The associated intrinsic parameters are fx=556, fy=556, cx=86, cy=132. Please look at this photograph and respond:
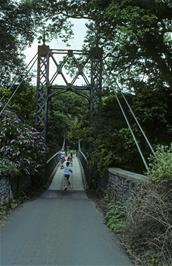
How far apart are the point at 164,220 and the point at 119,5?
10.7 meters

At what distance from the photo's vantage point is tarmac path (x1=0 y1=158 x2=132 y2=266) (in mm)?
9500

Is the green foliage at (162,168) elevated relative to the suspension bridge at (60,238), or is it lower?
elevated

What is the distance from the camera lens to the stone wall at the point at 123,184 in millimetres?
13630

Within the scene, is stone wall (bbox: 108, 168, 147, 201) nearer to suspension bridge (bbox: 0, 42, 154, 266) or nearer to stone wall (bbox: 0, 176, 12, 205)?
suspension bridge (bbox: 0, 42, 154, 266)

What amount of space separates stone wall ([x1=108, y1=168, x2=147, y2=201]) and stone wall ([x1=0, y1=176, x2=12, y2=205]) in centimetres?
360

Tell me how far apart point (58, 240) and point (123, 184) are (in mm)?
4781

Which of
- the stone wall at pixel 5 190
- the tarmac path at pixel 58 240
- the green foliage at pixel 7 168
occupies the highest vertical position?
the green foliage at pixel 7 168

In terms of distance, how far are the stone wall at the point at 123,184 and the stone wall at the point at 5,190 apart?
3.60 metres

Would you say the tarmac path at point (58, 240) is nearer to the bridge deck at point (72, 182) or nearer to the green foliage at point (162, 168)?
the green foliage at point (162, 168)

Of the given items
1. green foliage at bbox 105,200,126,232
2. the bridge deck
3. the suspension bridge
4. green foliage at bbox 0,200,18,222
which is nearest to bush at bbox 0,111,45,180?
green foliage at bbox 0,200,18,222

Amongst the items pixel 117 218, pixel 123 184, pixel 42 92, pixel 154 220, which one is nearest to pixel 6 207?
pixel 123 184

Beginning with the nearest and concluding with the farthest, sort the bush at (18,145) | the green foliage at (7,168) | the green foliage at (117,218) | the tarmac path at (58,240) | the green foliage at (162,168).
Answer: the tarmac path at (58,240) < the green foliage at (162,168) < the green foliage at (117,218) < the green foliage at (7,168) < the bush at (18,145)

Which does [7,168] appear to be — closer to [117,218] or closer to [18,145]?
[18,145]

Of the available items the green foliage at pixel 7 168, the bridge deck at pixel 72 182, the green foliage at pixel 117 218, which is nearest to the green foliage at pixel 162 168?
the green foliage at pixel 117 218
